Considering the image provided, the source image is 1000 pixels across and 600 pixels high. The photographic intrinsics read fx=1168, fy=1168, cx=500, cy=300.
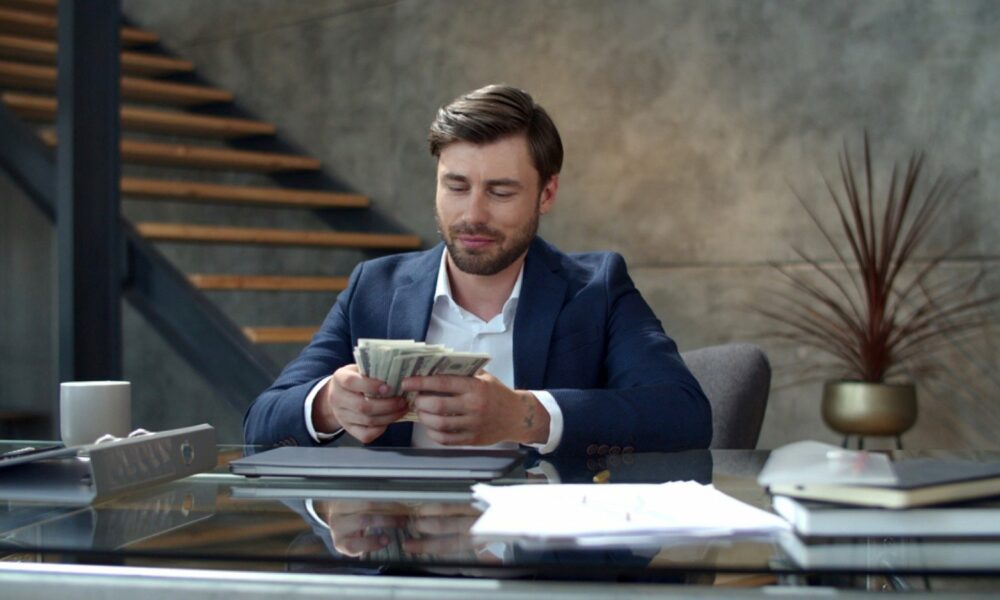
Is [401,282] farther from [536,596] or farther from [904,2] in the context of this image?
[904,2]

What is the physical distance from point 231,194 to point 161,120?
0.47 metres

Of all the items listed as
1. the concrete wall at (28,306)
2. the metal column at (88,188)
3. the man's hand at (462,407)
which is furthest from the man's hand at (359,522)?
the concrete wall at (28,306)

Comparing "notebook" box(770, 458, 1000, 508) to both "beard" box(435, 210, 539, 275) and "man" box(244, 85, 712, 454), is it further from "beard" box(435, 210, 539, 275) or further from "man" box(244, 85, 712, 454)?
"beard" box(435, 210, 539, 275)

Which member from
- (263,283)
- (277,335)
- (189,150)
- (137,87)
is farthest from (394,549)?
(137,87)

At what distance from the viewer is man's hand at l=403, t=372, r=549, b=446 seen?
1.65 metres

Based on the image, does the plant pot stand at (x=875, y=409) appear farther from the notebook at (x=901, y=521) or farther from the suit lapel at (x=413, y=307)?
the notebook at (x=901, y=521)

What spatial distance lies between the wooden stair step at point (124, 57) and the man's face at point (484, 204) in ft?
9.63

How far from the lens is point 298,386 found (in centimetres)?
202

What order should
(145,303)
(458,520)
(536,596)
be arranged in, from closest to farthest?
(536,596) < (458,520) < (145,303)

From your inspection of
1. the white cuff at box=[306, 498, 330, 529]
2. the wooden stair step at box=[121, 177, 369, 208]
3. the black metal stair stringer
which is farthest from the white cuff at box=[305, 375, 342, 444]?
the wooden stair step at box=[121, 177, 369, 208]

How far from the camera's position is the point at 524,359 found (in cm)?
213

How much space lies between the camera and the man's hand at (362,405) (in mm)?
1677

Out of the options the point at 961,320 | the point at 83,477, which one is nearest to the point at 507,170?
the point at 83,477

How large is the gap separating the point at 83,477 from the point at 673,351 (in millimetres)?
1180
